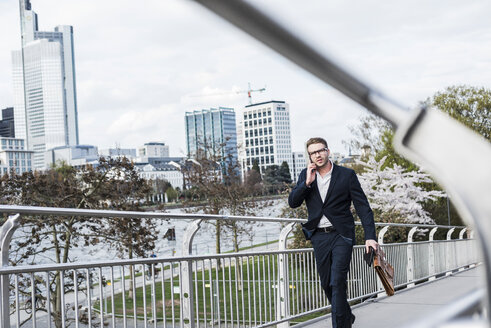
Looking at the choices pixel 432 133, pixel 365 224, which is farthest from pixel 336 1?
pixel 365 224

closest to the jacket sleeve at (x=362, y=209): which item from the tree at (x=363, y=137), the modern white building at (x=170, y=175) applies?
the modern white building at (x=170, y=175)

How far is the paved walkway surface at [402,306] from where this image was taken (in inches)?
287

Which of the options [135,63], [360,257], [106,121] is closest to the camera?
[360,257]

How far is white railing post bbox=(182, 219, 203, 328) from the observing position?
Result: 5211 mm

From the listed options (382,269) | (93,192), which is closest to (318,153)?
(382,269)

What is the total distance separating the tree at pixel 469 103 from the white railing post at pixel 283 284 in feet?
114

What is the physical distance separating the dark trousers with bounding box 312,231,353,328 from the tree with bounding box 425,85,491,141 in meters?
35.9

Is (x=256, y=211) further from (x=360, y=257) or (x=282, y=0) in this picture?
(x=282, y=0)

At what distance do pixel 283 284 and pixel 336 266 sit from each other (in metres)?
1.45

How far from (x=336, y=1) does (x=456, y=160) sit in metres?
0.25

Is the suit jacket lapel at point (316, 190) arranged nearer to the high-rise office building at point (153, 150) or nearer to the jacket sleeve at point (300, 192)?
the jacket sleeve at point (300, 192)

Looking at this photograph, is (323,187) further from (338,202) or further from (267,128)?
(267,128)

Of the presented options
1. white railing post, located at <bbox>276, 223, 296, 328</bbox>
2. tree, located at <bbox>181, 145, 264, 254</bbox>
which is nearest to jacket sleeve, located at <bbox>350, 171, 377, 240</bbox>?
white railing post, located at <bbox>276, 223, 296, 328</bbox>

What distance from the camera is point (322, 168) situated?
226 inches
